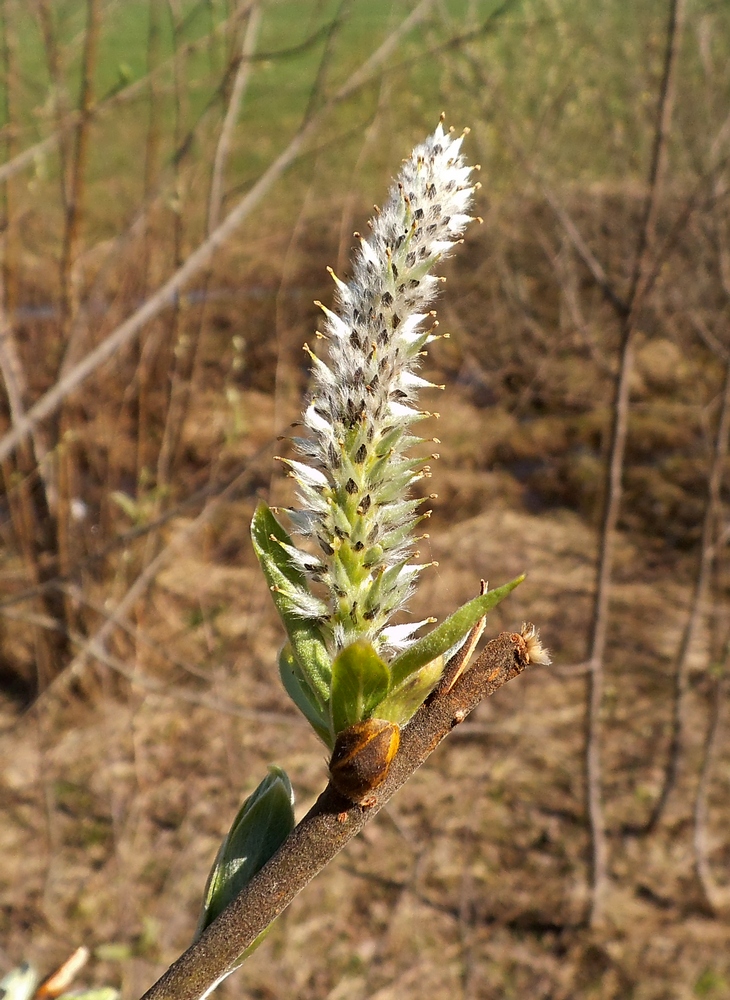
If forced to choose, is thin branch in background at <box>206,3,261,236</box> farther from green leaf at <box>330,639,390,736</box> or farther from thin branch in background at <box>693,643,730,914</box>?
thin branch in background at <box>693,643,730,914</box>

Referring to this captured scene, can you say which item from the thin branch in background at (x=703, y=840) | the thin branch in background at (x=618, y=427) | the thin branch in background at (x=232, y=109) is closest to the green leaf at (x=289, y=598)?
the thin branch in background at (x=232, y=109)

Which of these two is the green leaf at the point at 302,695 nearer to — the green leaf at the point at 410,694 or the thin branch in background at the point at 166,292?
the green leaf at the point at 410,694

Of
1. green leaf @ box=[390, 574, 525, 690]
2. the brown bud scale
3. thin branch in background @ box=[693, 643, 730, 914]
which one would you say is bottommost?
thin branch in background @ box=[693, 643, 730, 914]

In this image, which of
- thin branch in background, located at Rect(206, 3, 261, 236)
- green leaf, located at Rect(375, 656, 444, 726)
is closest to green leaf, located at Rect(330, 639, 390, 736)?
green leaf, located at Rect(375, 656, 444, 726)

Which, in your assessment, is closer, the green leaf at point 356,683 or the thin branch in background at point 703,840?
the green leaf at point 356,683

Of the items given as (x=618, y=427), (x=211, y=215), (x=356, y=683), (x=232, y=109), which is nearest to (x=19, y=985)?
(x=356, y=683)

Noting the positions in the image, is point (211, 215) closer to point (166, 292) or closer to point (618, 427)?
point (166, 292)
